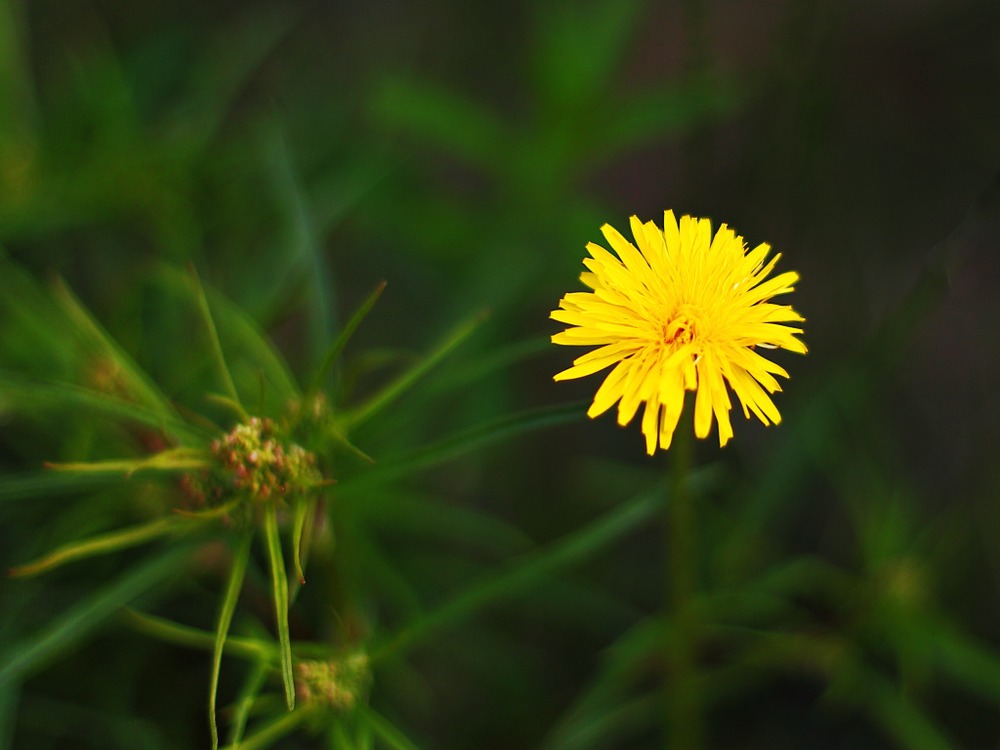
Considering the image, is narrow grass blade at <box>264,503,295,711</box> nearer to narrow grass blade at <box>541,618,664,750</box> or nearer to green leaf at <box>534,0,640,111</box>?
narrow grass blade at <box>541,618,664,750</box>

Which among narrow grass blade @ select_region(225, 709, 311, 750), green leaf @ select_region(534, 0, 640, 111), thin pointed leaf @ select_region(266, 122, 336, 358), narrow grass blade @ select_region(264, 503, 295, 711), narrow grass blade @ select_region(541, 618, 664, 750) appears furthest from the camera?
green leaf @ select_region(534, 0, 640, 111)

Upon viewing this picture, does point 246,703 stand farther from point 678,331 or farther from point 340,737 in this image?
point 678,331

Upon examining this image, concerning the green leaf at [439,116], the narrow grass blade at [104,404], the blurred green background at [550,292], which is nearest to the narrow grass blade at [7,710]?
the blurred green background at [550,292]

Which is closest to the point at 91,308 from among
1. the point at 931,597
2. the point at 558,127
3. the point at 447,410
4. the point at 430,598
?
the point at 447,410

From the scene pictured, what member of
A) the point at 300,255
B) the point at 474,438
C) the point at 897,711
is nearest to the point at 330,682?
the point at 474,438

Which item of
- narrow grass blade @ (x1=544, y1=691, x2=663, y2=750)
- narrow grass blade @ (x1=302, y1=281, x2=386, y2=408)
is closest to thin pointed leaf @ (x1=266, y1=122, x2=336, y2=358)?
narrow grass blade @ (x1=302, y1=281, x2=386, y2=408)

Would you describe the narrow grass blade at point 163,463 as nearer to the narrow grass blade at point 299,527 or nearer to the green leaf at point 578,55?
the narrow grass blade at point 299,527
